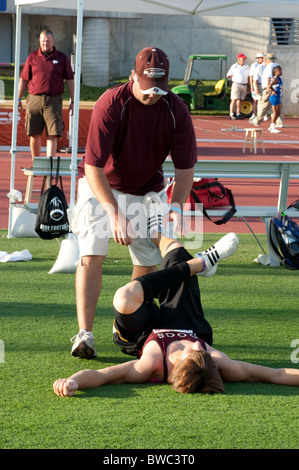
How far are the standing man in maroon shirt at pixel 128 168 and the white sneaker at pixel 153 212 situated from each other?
4 cm

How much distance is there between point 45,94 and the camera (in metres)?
11.0

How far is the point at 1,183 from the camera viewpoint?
13273mm

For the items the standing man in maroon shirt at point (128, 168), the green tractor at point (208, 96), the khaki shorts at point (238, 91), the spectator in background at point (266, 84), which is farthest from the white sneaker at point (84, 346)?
the green tractor at point (208, 96)

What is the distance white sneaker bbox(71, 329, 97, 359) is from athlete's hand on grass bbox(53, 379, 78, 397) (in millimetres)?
625

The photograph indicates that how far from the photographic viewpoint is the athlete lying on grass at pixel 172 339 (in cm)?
435

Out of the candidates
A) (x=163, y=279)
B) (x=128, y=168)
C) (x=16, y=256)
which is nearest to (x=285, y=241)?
(x=16, y=256)

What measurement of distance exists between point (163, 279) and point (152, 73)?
1188 mm

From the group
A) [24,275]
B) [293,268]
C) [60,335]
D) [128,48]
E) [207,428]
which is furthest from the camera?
[128,48]

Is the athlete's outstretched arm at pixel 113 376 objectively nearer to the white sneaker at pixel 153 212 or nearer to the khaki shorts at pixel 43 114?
the white sneaker at pixel 153 212

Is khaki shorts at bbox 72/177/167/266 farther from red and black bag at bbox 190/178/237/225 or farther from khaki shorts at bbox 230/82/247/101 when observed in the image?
khaki shorts at bbox 230/82/247/101

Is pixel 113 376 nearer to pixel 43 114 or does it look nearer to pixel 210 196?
pixel 210 196

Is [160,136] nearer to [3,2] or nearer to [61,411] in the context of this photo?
[61,411]
